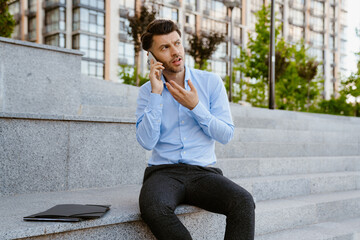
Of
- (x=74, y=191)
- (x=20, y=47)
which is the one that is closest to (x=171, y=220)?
(x=74, y=191)

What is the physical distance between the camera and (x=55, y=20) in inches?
1677

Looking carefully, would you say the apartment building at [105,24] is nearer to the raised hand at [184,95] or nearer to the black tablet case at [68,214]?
the raised hand at [184,95]

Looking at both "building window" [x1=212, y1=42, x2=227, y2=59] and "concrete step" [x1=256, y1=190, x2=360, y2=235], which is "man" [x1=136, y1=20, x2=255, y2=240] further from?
"building window" [x1=212, y1=42, x2=227, y2=59]

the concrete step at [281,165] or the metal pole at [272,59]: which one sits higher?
the metal pole at [272,59]

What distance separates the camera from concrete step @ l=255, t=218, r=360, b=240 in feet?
13.2

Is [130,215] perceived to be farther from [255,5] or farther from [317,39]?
[317,39]

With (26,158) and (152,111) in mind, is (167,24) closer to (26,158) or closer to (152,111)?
(152,111)

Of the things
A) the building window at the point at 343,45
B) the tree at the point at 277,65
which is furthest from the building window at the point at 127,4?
the building window at the point at 343,45

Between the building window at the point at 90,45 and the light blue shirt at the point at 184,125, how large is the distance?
1552 inches

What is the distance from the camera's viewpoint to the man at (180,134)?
2730 mm

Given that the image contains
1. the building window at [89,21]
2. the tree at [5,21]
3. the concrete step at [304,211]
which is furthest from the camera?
the building window at [89,21]

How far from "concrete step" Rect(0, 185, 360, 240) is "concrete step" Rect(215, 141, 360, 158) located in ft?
4.21

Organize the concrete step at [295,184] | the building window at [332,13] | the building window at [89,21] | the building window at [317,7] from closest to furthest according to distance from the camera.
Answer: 1. the concrete step at [295,184]
2. the building window at [89,21]
3. the building window at [317,7]
4. the building window at [332,13]

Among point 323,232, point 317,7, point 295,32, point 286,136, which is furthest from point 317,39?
point 323,232
